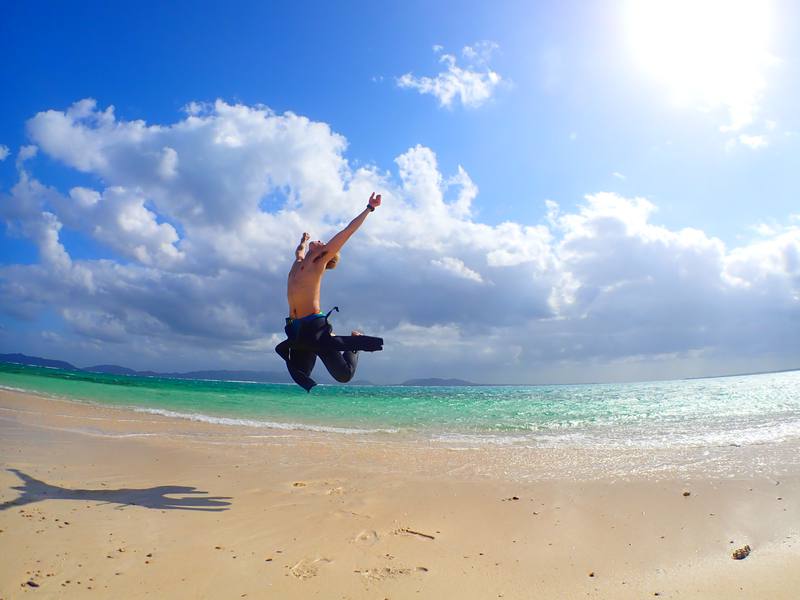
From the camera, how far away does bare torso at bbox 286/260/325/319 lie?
21.9 ft

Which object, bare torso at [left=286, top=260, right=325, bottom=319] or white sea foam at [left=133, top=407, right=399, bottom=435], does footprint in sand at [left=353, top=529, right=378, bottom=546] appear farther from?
white sea foam at [left=133, top=407, right=399, bottom=435]

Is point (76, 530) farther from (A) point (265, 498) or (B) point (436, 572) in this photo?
(B) point (436, 572)

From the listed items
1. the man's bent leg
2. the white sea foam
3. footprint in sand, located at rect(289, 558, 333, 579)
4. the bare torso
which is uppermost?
the bare torso

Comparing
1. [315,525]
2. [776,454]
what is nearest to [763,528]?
[315,525]

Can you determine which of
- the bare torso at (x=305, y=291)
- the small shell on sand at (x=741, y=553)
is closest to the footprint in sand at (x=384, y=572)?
the small shell on sand at (x=741, y=553)

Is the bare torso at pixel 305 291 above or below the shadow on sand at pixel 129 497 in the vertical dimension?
above

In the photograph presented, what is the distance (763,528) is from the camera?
182 inches

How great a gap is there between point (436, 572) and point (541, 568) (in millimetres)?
846

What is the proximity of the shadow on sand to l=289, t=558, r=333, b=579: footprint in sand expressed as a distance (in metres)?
→ 1.91

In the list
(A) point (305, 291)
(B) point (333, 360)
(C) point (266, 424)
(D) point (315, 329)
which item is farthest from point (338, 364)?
(C) point (266, 424)

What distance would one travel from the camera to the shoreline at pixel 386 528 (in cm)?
346

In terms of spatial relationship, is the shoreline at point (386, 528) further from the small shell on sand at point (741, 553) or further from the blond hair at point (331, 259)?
the blond hair at point (331, 259)

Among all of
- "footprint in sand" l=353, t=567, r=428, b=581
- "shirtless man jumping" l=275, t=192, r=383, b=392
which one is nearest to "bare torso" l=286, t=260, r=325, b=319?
"shirtless man jumping" l=275, t=192, r=383, b=392

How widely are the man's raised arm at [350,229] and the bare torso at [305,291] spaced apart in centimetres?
33
